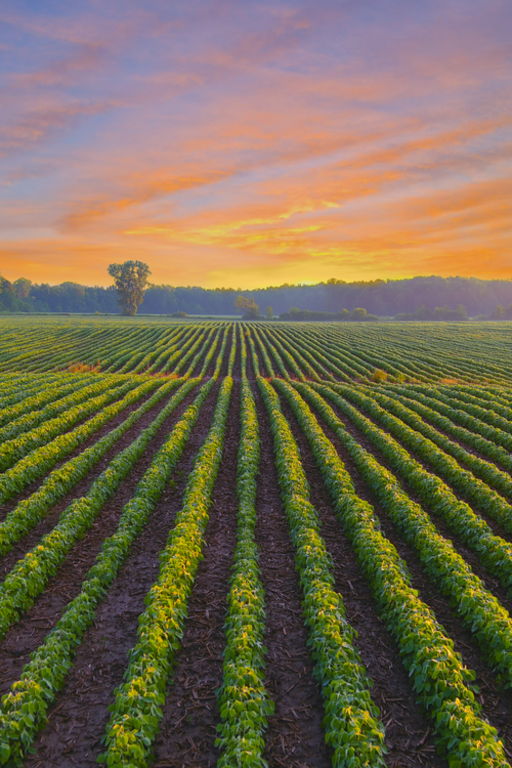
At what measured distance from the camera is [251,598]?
768 centimetres

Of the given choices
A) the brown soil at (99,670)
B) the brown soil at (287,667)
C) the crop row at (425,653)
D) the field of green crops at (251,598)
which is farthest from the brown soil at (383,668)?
the brown soil at (99,670)

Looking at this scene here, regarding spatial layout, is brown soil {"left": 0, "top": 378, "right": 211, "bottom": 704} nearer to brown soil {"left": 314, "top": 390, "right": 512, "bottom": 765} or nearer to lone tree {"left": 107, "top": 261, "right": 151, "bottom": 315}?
brown soil {"left": 314, "top": 390, "right": 512, "bottom": 765}

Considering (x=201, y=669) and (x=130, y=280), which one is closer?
(x=201, y=669)

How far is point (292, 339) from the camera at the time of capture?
224ft

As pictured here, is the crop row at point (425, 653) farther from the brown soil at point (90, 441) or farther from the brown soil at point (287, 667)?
the brown soil at point (90, 441)

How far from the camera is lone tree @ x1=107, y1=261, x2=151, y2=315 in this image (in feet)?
448

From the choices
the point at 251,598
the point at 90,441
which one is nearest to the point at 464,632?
the point at 251,598

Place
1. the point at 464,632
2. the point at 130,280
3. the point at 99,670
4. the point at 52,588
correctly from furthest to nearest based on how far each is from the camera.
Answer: the point at 130,280, the point at 52,588, the point at 464,632, the point at 99,670

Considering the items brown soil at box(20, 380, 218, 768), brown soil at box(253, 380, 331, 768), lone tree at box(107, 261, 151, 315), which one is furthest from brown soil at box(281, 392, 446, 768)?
lone tree at box(107, 261, 151, 315)

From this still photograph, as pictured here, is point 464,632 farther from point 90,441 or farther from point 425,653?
point 90,441

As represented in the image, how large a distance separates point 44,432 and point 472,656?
16.7 metres

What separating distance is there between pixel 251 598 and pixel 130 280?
476ft

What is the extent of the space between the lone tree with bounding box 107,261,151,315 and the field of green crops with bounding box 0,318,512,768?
129 m

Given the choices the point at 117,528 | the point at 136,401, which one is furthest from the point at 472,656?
the point at 136,401
